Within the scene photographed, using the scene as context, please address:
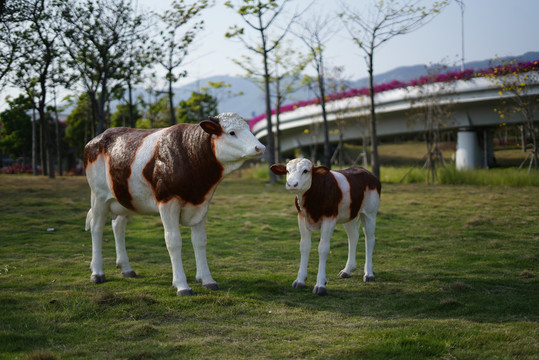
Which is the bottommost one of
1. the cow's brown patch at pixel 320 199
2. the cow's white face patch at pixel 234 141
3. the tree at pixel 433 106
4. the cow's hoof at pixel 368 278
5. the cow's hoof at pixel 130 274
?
the cow's hoof at pixel 368 278

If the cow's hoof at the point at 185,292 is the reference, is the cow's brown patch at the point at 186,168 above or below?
above

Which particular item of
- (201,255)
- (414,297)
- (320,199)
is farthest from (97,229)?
(414,297)

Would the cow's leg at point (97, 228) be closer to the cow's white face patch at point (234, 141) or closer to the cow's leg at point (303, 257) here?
the cow's white face patch at point (234, 141)

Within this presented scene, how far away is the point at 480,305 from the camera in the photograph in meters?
5.65

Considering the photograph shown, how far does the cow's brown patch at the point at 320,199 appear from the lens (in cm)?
650

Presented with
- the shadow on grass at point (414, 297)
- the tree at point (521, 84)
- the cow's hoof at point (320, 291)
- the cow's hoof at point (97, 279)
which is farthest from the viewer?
the tree at point (521, 84)

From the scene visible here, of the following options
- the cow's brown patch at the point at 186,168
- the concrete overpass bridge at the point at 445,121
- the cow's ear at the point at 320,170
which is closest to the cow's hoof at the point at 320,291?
the cow's ear at the point at 320,170

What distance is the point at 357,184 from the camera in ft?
23.1

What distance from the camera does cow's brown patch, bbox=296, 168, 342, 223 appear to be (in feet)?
21.3

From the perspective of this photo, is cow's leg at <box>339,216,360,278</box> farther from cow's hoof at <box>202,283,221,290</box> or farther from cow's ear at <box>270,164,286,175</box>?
cow's hoof at <box>202,283,221,290</box>

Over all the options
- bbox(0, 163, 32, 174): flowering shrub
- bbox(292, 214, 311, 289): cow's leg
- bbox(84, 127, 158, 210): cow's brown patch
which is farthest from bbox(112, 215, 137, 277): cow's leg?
bbox(0, 163, 32, 174): flowering shrub

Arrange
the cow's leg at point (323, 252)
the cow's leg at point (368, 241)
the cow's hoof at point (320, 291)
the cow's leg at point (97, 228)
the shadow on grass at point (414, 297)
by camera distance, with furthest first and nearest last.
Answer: the cow's leg at point (368, 241) → the cow's leg at point (97, 228) → the cow's leg at point (323, 252) → the cow's hoof at point (320, 291) → the shadow on grass at point (414, 297)

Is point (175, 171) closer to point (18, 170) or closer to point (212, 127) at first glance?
point (212, 127)

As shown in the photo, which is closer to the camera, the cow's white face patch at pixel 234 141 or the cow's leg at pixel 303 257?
the cow's white face patch at pixel 234 141
